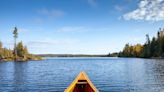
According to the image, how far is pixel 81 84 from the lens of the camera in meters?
25.4

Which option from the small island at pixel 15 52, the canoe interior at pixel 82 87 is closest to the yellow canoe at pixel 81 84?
the canoe interior at pixel 82 87

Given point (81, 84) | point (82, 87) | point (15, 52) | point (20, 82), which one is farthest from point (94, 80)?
point (15, 52)

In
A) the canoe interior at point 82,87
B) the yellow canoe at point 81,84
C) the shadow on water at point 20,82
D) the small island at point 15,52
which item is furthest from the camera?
the small island at point 15,52

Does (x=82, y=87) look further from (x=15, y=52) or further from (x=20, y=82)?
(x=15, y=52)

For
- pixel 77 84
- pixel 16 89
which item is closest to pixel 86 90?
pixel 77 84

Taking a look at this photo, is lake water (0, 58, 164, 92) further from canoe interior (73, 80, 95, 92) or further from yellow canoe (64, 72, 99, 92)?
yellow canoe (64, 72, 99, 92)

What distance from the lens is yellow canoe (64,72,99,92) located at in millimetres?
23844

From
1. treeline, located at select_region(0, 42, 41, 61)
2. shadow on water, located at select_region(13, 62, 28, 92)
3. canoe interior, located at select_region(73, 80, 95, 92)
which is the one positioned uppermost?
treeline, located at select_region(0, 42, 41, 61)

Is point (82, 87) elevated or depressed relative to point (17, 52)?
depressed

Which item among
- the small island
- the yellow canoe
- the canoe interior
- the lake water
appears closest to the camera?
the yellow canoe

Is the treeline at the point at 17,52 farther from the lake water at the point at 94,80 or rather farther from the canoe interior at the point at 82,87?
the canoe interior at the point at 82,87

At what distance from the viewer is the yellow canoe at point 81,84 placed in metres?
23.8

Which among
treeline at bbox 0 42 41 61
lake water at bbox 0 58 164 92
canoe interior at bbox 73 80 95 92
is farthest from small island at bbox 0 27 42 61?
canoe interior at bbox 73 80 95 92

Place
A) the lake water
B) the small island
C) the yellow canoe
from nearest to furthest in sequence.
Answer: the yellow canoe
the lake water
the small island
